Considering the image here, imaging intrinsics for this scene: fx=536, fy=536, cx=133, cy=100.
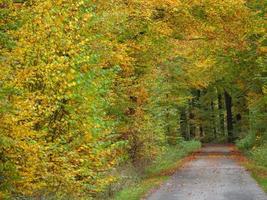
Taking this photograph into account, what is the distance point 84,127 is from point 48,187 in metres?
1.52

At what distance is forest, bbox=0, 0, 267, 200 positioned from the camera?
→ 34.9ft

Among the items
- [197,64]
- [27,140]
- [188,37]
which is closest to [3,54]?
[27,140]

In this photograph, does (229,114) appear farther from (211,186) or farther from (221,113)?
(211,186)

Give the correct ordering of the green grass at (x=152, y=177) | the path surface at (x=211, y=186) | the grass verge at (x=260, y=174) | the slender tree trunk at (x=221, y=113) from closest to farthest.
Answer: the path surface at (x=211, y=186) < the green grass at (x=152, y=177) < the grass verge at (x=260, y=174) < the slender tree trunk at (x=221, y=113)

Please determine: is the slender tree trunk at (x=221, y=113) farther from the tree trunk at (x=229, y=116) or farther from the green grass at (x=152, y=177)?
the green grass at (x=152, y=177)

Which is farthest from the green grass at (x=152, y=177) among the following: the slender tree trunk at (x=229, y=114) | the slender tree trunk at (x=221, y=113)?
the slender tree trunk at (x=221, y=113)

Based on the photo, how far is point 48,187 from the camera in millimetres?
11625

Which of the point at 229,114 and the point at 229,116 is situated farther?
the point at 229,114

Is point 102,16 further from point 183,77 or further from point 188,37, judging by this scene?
point 183,77

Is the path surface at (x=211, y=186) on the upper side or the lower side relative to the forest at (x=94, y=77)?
lower

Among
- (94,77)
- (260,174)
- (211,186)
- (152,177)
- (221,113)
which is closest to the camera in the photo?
(94,77)

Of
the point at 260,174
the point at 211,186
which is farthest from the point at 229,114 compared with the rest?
the point at 211,186

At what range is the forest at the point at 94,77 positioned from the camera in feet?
34.9

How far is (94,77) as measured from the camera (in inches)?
511
